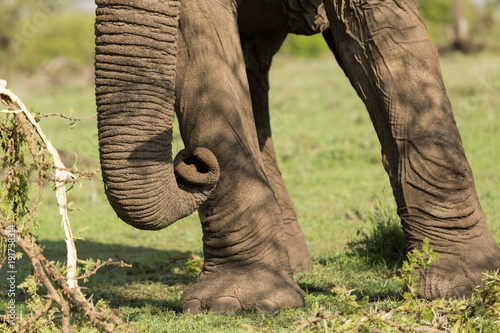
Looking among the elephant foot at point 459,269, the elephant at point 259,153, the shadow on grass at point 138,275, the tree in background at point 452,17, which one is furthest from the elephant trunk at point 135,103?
the tree in background at point 452,17

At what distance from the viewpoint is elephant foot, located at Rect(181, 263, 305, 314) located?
152 inches

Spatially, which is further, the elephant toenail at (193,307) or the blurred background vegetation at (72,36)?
the blurred background vegetation at (72,36)

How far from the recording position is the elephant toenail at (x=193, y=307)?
3.92 metres

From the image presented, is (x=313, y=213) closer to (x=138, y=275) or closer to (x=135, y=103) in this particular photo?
(x=138, y=275)

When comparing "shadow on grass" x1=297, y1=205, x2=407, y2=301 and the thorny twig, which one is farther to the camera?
"shadow on grass" x1=297, y1=205, x2=407, y2=301

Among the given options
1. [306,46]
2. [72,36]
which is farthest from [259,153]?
[72,36]

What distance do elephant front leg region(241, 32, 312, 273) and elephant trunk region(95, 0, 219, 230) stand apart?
2284 millimetres

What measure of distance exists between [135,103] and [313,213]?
14.8 ft

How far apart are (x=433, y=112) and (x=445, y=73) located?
1196 cm

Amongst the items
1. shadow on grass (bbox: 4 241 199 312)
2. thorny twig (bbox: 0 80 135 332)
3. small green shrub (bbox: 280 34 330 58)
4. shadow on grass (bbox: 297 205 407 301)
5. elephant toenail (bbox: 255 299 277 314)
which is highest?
small green shrub (bbox: 280 34 330 58)

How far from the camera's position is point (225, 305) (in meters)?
3.87

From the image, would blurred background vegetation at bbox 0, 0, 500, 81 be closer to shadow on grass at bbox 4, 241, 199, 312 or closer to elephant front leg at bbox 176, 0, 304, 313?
shadow on grass at bbox 4, 241, 199, 312

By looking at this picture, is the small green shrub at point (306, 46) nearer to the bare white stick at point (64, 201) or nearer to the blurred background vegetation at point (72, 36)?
the blurred background vegetation at point (72, 36)

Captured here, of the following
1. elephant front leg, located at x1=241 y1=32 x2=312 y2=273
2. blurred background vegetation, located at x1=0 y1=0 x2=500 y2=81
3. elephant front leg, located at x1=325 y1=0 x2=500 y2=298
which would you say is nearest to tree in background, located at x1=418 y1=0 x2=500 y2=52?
blurred background vegetation, located at x1=0 y1=0 x2=500 y2=81
